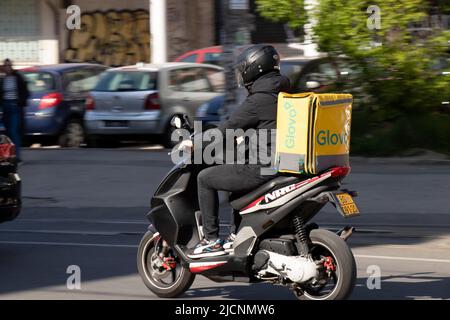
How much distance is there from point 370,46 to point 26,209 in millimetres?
6014

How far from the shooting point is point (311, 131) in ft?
21.5

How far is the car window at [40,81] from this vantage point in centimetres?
1848

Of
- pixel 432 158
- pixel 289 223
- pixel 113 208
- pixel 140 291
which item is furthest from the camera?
pixel 432 158

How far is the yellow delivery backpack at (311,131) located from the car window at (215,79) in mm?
12036

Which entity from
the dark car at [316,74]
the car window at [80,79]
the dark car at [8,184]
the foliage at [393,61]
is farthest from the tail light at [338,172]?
the car window at [80,79]

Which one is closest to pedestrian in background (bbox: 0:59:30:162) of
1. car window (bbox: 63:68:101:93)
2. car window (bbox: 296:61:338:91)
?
car window (bbox: 63:68:101:93)

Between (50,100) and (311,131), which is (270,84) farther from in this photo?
(50,100)

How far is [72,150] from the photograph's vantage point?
57.2 ft

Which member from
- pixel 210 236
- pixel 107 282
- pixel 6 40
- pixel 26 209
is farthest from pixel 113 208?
pixel 6 40

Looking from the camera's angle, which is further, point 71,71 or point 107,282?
point 71,71

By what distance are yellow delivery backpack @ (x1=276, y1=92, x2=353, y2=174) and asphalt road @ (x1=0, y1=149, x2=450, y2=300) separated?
46.2 inches

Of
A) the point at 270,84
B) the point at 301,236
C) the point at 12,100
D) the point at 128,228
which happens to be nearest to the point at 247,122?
the point at 270,84

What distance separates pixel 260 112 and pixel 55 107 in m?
11.9
